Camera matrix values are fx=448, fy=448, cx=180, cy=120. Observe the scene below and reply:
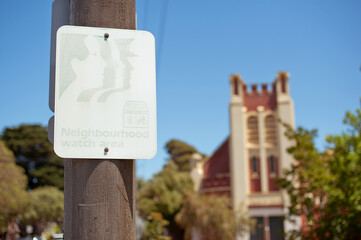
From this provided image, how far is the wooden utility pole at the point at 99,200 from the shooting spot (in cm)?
160

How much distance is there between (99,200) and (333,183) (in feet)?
47.4

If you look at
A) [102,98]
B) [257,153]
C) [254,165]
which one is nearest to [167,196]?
[254,165]

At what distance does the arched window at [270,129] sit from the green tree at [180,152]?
3263 cm

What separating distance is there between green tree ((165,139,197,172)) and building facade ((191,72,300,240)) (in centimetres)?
3005

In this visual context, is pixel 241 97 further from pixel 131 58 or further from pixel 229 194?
pixel 131 58

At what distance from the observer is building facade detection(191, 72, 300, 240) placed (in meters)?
37.0

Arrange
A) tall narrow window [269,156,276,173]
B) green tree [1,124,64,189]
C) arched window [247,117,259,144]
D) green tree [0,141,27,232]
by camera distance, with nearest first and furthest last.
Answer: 1. green tree [0,141,27,232]
2. tall narrow window [269,156,276,173]
3. arched window [247,117,259,144]
4. green tree [1,124,64,189]

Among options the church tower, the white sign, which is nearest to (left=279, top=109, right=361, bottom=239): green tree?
the white sign

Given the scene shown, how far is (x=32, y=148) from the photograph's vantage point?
175ft

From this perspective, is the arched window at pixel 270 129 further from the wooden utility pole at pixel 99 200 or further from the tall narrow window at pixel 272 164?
the wooden utility pole at pixel 99 200

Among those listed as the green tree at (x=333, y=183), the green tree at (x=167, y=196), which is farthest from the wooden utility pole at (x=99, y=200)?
the green tree at (x=167, y=196)

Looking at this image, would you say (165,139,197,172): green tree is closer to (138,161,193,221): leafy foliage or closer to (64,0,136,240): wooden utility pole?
(138,161,193,221): leafy foliage

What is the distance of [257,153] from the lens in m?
38.9

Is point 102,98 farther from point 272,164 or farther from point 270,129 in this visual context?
point 270,129
